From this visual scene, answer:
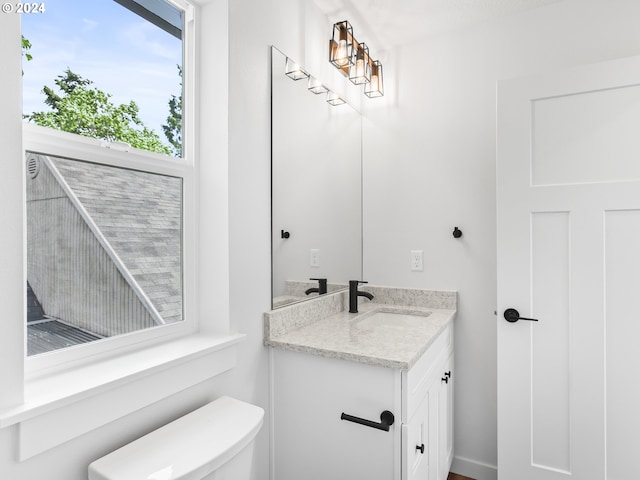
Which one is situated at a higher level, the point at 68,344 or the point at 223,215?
the point at 223,215

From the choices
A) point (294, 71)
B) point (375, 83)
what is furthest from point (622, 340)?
point (294, 71)

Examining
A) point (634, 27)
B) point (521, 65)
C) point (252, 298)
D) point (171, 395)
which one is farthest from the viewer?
point (521, 65)

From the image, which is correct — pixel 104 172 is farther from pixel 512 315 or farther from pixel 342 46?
pixel 512 315

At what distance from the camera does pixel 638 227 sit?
1.60 m

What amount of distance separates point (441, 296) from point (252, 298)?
1.19 meters

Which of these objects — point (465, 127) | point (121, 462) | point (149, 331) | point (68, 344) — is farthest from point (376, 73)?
point (121, 462)

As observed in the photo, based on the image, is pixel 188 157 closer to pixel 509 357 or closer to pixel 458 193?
pixel 458 193

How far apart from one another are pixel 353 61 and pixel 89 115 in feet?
4.70

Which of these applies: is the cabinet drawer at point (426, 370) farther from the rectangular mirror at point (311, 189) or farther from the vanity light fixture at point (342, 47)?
the vanity light fixture at point (342, 47)

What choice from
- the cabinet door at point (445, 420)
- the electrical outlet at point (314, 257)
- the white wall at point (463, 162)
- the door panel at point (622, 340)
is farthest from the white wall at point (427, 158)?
the door panel at point (622, 340)

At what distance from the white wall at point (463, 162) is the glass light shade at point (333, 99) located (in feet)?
1.06

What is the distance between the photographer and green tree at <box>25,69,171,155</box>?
103cm

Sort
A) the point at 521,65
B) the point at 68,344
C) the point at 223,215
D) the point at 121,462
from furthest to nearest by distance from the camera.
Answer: the point at 521,65, the point at 223,215, the point at 68,344, the point at 121,462

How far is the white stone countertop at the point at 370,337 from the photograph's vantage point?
1.35 m
